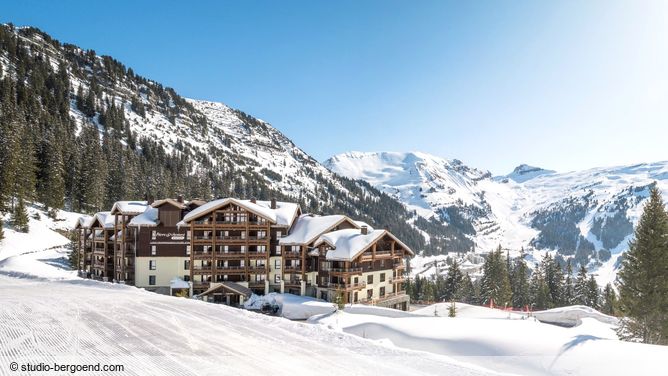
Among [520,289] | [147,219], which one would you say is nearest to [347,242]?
[147,219]

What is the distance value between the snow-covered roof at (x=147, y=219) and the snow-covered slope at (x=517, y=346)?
1473 inches

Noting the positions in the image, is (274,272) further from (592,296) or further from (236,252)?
(592,296)

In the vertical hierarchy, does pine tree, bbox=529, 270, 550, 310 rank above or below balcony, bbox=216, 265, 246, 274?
below

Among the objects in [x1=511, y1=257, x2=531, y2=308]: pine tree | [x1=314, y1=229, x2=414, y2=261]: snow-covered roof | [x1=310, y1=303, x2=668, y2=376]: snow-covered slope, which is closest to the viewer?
[x1=310, y1=303, x2=668, y2=376]: snow-covered slope

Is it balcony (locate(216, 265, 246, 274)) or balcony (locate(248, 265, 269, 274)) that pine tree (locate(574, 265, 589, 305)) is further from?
balcony (locate(216, 265, 246, 274))

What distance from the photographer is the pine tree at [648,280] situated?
36500 mm

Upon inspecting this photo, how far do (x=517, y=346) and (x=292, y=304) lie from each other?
110ft

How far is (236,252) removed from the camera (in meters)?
60.6

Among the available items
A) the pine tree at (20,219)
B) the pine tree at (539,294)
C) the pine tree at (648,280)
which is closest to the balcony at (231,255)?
the pine tree at (20,219)

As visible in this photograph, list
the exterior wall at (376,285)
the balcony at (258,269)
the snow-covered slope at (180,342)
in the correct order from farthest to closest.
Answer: the balcony at (258,269)
the exterior wall at (376,285)
the snow-covered slope at (180,342)

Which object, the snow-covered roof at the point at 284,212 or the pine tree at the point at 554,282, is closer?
the snow-covered roof at the point at 284,212

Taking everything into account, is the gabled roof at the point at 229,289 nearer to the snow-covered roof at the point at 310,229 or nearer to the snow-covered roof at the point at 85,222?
the snow-covered roof at the point at 310,229

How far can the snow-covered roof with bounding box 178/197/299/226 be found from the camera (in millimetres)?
59250

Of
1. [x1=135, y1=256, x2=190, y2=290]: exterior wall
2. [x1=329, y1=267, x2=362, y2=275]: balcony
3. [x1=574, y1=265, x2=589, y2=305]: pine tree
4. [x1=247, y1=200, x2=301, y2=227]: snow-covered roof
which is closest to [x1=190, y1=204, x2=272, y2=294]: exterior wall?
[x1=135, y1=256, x2=190, y2=290]: exterior wall
